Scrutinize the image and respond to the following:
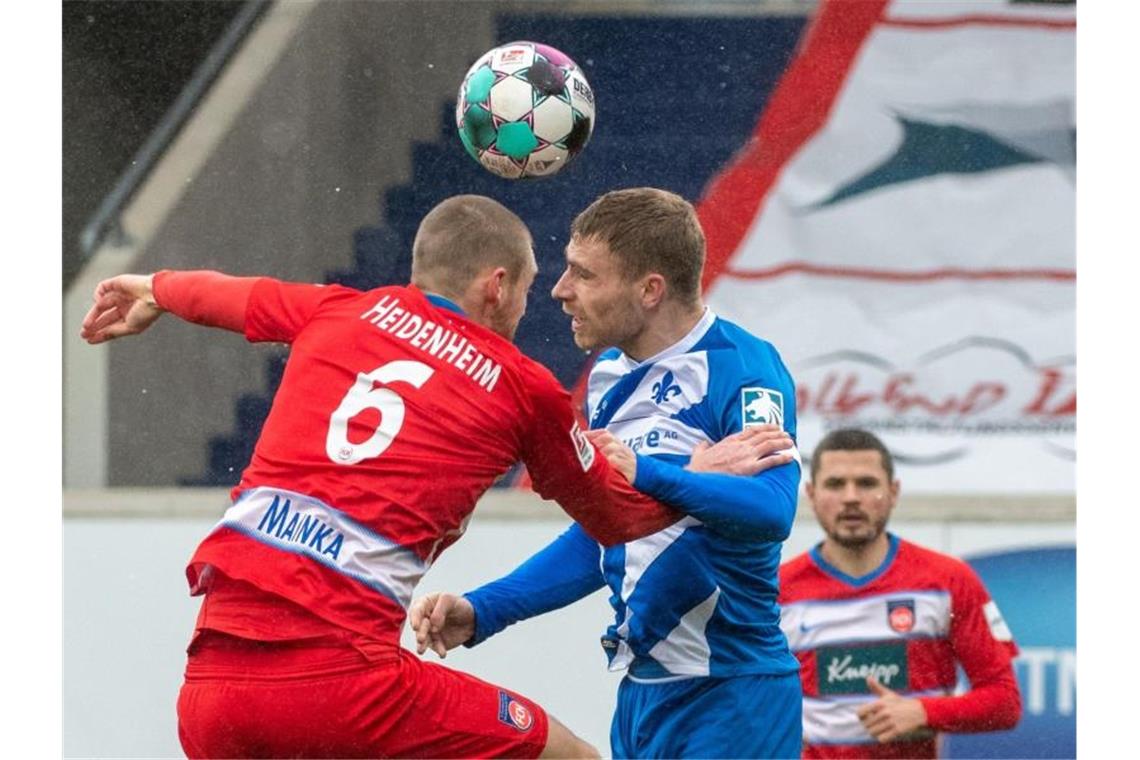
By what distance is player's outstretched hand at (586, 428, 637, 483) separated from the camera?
3.75 metres

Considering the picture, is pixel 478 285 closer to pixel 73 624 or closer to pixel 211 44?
pixel 73 624

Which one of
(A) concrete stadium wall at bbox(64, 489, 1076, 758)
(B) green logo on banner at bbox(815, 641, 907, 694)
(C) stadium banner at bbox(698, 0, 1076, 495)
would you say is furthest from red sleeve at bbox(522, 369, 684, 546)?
(C) stadium banner at bbox(698, 0, 1076, 495)

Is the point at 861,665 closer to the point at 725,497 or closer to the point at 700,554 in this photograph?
the point at 700,554

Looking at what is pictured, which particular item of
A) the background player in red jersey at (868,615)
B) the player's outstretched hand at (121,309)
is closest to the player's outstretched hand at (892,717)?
the background player in red jersey at (868,615)

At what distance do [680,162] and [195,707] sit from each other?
630 cm

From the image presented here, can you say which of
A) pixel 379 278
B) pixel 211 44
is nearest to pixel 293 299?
pixel 379 278

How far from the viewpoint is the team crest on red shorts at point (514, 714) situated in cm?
364

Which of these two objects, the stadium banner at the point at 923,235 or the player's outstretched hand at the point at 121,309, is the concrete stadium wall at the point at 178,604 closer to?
the stadium banner at the point at 923,235

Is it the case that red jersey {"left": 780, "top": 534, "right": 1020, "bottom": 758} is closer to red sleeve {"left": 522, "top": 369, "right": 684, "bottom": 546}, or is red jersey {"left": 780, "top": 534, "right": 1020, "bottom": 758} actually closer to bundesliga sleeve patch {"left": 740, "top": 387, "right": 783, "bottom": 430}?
bundesliga sleeve patch {"left": 740, "top": 387, "right": 783, "bottom": 430}

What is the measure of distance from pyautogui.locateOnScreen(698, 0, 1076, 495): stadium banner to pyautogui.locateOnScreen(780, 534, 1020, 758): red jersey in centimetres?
255

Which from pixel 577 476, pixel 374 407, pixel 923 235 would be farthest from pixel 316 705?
pixel 923 235

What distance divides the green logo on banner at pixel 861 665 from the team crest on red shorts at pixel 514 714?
2251 millimetres

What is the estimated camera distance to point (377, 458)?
353 cm

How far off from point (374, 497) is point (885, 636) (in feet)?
9.06
